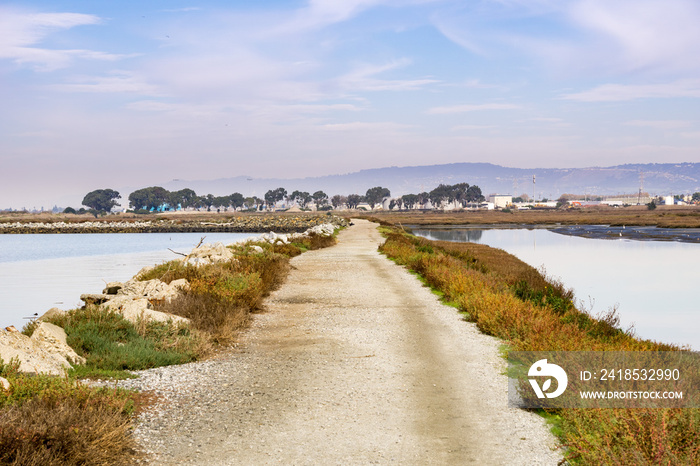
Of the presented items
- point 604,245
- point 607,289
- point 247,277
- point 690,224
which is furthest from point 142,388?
point 690,224

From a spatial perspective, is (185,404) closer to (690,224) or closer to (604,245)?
(604,245)

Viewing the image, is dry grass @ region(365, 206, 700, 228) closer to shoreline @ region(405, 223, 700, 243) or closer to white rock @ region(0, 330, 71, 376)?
shoreline @ region(405, 223, 700, 243)

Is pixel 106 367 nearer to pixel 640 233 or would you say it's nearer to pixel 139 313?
pixel 139 313

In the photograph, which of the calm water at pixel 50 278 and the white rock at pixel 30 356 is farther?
the calm water at pixel 50 278

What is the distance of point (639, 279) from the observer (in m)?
30.4

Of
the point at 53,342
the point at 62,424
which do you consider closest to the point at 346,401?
the point at 62,424

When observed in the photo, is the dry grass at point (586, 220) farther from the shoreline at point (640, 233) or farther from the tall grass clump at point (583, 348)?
the tall grass clump at point (583, 348)

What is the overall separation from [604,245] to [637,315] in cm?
3591

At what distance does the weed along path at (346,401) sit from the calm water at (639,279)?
10080 mm

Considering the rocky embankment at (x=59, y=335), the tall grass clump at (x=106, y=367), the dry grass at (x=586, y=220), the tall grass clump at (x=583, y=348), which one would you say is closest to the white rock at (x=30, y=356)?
the rocky embankment at (x=59, y=335)

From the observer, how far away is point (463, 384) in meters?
8.59

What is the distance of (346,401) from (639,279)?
27.5 meters

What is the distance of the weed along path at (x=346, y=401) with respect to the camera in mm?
6082

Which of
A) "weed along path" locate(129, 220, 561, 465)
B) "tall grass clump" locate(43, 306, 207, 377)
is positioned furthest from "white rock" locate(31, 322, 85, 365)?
"weed along path" locate(129, 220, 561, 465)
